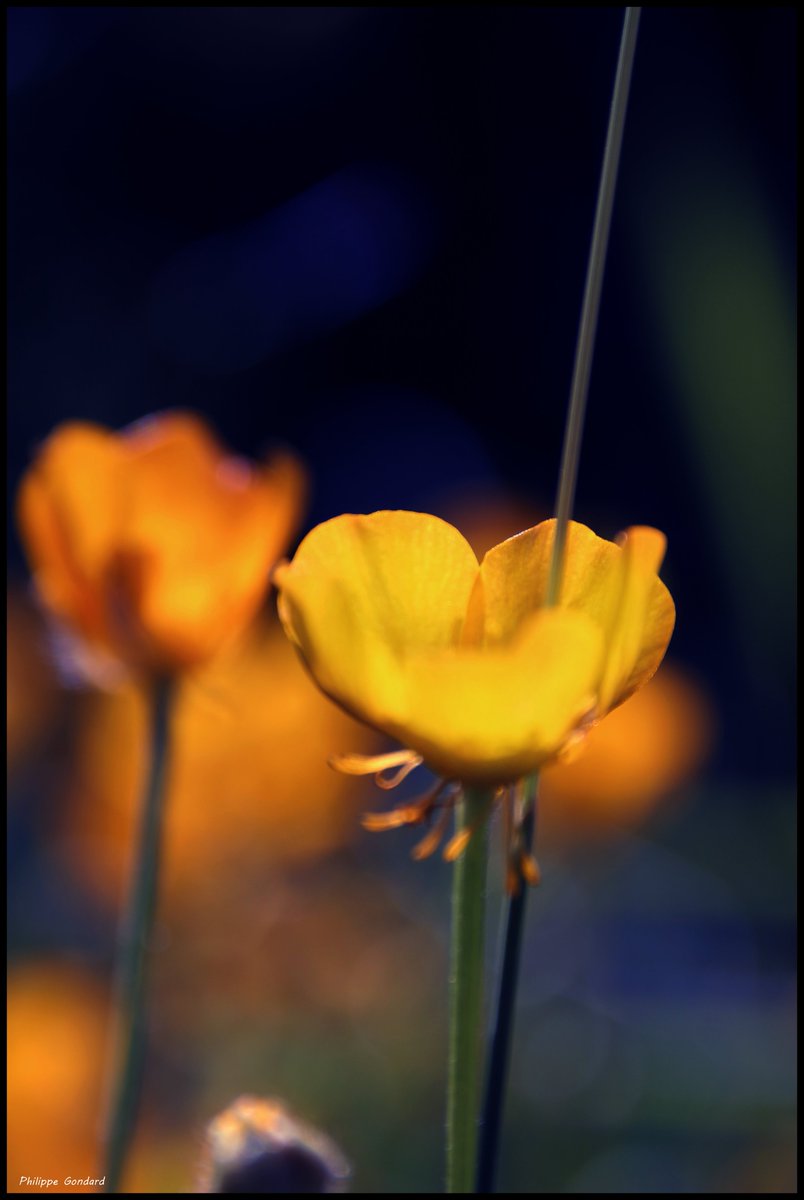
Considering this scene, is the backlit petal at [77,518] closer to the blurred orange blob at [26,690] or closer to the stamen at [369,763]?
the stamen at [369,763]

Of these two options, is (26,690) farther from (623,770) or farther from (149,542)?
(149,542)

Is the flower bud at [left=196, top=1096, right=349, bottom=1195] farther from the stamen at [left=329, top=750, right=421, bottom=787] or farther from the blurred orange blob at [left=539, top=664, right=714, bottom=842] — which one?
the blurred orange blob at [left=539, top=664, right=714, bottom=842]

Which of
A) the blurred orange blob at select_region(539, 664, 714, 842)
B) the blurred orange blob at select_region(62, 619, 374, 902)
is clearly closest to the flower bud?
the blurred orange blob at select_region(62, 619, 374, 902)

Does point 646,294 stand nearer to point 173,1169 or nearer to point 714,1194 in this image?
point 714,1194

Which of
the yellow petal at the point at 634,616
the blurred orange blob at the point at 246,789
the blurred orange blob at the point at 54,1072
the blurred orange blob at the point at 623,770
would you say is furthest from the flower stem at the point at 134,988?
the blurred orange blob at the point at 623,770

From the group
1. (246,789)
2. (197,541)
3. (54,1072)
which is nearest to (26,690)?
(246,789)

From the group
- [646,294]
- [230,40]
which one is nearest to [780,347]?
[646,294]
